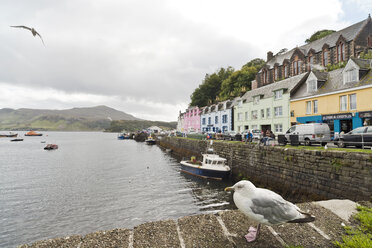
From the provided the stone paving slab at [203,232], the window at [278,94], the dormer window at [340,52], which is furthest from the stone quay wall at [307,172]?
the dormer window at [340,52]

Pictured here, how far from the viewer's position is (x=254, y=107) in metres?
39.5

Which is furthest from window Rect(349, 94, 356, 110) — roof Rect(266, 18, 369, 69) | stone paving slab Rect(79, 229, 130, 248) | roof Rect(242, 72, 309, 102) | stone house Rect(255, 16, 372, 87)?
stone paving slab Rect(79, 229, 130, 248)

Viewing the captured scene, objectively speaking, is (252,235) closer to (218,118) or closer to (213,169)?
(213,169)

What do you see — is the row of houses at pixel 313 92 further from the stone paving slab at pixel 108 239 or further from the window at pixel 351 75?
the stone paving slab at pixel 108 239

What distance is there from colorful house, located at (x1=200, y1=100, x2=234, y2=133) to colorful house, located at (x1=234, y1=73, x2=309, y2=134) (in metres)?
2.73

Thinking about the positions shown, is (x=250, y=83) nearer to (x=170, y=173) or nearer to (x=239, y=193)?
(x=170, y=173)

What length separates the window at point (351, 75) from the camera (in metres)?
23.4

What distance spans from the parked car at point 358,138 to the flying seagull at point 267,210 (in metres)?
12.9

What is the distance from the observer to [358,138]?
14234 mm

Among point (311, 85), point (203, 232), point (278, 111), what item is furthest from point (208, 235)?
point (278, 111)

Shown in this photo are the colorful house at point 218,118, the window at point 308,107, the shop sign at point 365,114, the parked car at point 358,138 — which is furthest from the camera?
the colorful house at point 218,118

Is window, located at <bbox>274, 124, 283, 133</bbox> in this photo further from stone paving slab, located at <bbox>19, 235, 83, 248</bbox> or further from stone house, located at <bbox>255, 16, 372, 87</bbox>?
stone paving slab, located at <bbox>19, 235, 83, 248</bbox>

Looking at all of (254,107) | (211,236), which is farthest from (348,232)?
(254,107)

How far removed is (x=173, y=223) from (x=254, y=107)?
37.6 m
